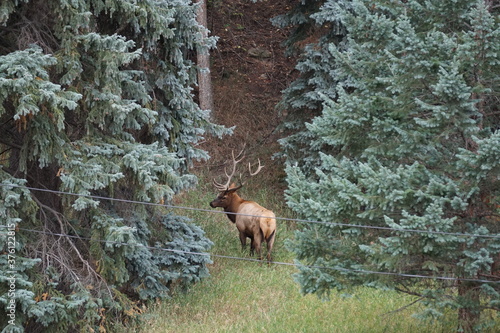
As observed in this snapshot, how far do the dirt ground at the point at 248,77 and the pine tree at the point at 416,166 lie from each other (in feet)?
30.4

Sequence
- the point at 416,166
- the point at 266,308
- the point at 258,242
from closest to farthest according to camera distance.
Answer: the point at 416,166 < the point at 266,308 < the point at 258,242

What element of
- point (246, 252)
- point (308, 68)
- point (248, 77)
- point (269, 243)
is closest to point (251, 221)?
point (269, 243)

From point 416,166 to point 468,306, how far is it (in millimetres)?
1844

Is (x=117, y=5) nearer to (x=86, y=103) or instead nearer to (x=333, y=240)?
(x=86, y=103)

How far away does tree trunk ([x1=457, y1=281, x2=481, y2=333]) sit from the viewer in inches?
358

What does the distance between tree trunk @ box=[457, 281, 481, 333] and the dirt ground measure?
9.66 m

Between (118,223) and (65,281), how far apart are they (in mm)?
1156

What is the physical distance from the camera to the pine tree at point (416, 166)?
8656mm

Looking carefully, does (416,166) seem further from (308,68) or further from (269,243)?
(308,68)

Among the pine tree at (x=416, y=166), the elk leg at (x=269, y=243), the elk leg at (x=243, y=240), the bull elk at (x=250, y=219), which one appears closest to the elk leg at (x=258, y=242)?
the bull elk at (x=250, y=219)

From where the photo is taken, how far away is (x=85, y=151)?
1063 cm

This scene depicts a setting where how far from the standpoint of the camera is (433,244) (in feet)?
28.6

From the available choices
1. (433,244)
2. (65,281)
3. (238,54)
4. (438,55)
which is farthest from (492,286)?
(238,54)

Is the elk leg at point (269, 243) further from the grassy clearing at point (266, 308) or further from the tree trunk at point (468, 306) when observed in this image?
the tree trunk at point (468, 306)
